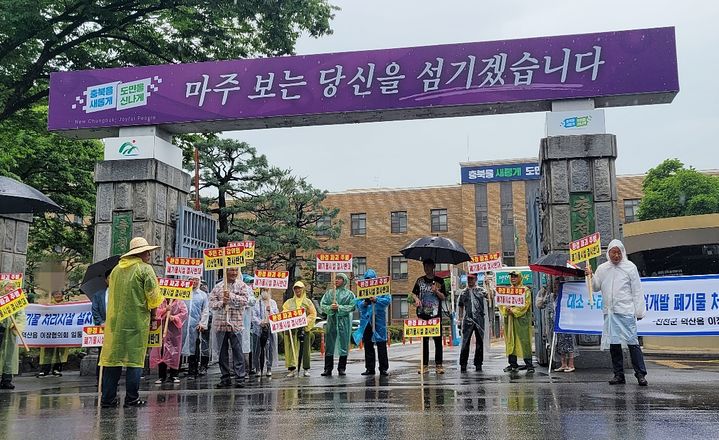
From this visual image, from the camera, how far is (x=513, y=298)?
38.5 feet

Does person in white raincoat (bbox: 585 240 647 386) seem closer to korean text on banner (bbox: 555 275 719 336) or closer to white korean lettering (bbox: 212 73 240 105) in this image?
korean text on banner (bbox: 555 275 719 336)

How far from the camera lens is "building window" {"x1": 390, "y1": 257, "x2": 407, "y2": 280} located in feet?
171

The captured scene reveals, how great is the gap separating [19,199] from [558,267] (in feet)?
30.8

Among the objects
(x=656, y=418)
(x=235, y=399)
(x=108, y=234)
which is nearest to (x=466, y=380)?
(x=235, y=399)

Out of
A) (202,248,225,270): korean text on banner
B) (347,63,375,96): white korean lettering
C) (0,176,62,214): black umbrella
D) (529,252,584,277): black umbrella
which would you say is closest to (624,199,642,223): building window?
(347,63,375,96): white korean lettering

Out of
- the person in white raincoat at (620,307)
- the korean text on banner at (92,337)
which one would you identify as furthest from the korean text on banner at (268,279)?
the person in white raincoat at (620,307)

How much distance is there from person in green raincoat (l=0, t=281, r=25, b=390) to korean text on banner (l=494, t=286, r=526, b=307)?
7966 mm

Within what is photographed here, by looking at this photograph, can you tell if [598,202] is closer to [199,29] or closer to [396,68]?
[396,68]

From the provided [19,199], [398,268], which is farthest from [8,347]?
[398,268]

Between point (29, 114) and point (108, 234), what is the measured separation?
29.0 feet

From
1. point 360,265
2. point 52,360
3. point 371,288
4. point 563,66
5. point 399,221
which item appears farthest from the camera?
point 399,221

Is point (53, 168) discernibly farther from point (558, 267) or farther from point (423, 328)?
point (558, 267)

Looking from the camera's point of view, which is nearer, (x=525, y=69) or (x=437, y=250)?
(x=525, y=69)

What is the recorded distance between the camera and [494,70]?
489 inches
